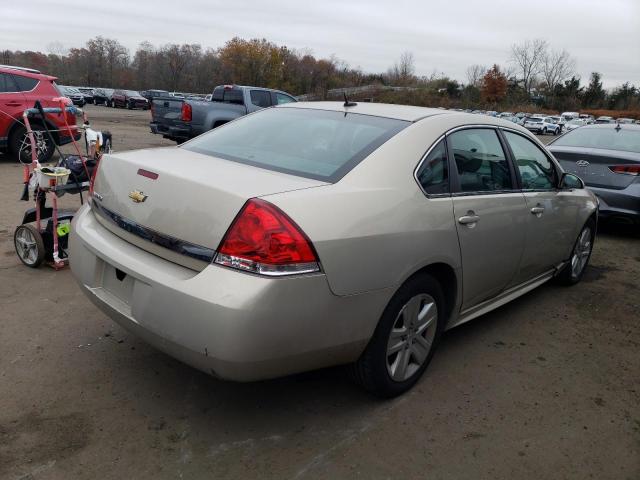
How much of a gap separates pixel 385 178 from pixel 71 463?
195 centimetres

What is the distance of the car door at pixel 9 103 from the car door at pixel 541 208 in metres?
9.10

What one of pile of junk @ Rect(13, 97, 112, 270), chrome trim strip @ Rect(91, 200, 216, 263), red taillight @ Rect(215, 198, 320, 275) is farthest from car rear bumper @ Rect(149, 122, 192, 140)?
red taillight @ Rect(215, 198, 320, 275)

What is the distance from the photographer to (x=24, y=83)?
10.1 m

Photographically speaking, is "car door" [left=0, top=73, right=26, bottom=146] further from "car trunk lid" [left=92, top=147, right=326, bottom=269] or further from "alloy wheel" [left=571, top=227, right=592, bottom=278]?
"alloy wheel" [left=571, top=227, right=592, bottom=278]

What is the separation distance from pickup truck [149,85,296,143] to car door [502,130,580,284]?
958 cm

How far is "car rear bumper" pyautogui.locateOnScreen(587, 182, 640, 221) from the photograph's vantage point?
6746mm

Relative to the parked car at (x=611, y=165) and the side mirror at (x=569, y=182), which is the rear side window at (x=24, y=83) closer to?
the parked car at (x=611, y=165)

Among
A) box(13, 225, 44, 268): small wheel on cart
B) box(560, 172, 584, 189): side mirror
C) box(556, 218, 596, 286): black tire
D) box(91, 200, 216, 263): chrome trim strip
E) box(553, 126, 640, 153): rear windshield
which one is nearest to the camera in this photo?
box(91, 200, 216, 263): chrome trim strip

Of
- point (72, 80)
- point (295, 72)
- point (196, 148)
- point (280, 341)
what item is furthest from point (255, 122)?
point (72, 80)

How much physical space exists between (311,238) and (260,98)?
1268cm

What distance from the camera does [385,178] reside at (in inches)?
109

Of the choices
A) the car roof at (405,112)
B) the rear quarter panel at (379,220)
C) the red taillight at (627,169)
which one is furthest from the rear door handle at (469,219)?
the red taillight at (627,169)

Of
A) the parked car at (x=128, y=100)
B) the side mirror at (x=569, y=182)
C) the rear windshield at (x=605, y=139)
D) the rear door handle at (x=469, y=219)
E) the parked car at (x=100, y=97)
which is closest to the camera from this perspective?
the rear door handle at (x=469, y=219)

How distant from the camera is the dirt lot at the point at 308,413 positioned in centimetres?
247
